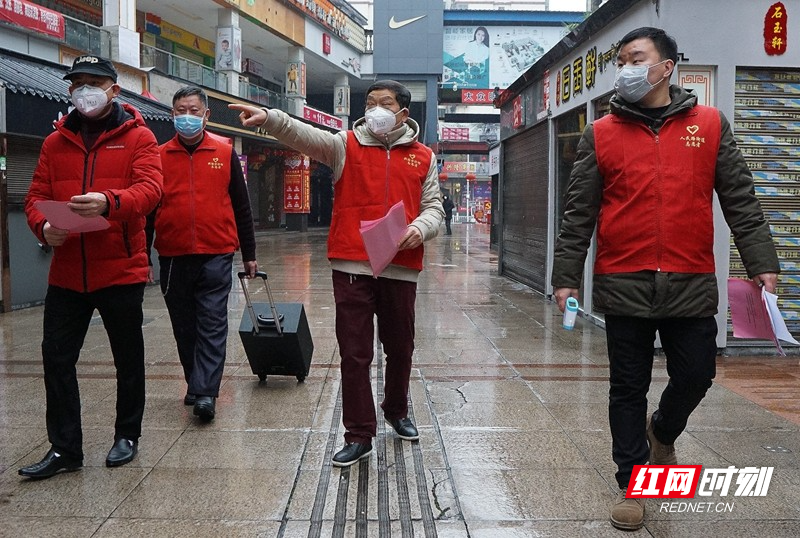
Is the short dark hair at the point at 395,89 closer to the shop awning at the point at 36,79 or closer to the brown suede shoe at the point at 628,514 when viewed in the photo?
the brown suede shoe at the point at 628,514

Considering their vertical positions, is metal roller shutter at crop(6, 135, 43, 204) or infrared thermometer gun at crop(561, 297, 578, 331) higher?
metal roller shutter at crop(6, 135, 43, 204)

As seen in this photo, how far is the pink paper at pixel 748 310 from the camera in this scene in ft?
11.6

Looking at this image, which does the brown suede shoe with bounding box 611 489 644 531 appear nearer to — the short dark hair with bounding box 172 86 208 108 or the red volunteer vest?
the red volunteer vest

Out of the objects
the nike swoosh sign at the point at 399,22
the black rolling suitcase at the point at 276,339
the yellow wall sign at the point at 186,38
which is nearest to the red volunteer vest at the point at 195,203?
the black rolling suitcase at the point at 276,339

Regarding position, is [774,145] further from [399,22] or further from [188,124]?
[399,22]

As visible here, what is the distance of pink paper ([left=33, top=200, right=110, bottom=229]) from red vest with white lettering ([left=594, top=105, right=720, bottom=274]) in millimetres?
2389

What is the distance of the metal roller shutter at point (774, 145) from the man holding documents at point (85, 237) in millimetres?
5547

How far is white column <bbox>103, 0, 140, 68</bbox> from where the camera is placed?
18797mm

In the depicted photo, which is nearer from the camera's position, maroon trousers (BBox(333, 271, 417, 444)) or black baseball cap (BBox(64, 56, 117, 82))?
black baseball cap (BBox(64, 56, 117, 82))

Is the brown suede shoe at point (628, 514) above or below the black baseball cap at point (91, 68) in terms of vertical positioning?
below

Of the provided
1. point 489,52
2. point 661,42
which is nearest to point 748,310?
point 661,42

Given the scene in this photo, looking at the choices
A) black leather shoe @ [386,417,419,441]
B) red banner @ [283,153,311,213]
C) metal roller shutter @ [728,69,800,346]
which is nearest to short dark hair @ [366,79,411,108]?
black leather shoe @ [386,417,419,441]

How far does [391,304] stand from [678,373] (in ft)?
5.14

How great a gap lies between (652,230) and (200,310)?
2.95 m
